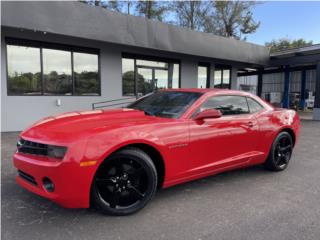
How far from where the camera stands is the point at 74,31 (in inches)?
327

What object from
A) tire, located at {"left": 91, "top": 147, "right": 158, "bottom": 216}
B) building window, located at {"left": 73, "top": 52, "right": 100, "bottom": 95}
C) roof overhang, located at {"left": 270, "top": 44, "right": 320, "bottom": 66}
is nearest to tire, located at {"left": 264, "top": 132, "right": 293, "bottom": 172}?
tire, located at {"left": 91, "top": 147, "right": 158, "bottom": 216}

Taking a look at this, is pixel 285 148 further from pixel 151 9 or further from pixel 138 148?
pixel 151 9

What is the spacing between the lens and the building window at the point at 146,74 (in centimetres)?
1170

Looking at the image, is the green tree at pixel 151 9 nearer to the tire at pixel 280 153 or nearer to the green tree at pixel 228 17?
the green tree at pixel 228 17

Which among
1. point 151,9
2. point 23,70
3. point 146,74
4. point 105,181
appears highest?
point 151,9

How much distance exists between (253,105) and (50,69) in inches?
291

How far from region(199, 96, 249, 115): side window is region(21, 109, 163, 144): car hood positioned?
0.98 m

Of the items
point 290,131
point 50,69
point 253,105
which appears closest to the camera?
point 253,105

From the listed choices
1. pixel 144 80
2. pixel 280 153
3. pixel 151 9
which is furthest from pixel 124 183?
pixel 151 9

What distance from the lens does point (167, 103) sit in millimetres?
4059

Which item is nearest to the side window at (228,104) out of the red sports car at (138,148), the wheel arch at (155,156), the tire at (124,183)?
the red sports car at (138,148)

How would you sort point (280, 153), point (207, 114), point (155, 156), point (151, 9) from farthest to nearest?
point (151, 9), point (280, 153), point (207, 114), point (155, 156)

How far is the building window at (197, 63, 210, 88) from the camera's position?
15048 mm

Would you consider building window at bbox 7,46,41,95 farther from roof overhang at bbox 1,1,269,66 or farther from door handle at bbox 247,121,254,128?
door handle at bbox 247,121,254,128
